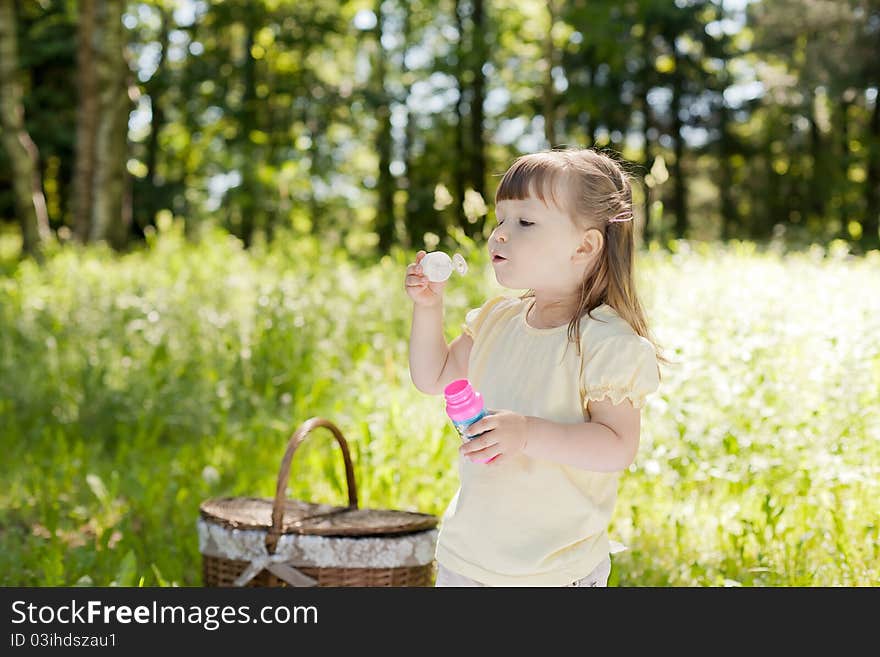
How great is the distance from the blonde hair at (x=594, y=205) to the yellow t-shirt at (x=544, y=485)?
0.14 feet

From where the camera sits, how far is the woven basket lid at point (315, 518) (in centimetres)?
314

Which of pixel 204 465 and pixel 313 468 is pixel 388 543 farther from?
pixel 204 465

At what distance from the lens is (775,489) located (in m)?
4.02

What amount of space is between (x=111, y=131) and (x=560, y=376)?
11215 millimetres

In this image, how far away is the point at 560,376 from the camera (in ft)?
6.88

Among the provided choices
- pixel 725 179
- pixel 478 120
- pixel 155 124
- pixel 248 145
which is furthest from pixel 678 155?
pixel 155 124

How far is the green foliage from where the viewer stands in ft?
12.2

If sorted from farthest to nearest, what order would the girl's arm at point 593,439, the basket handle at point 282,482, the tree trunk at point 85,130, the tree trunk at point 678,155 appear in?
1. the tree trunk at point 678,155
2. the tree trunk at point 85,130
3. the basket handle at point 282,482
4. the girl's arm at point 593,439

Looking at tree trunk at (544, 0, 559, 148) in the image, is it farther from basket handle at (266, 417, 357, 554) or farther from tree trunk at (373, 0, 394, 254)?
basket handle at (266, 417, 357, 554)

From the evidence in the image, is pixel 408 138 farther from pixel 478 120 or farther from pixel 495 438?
pixel 495 438

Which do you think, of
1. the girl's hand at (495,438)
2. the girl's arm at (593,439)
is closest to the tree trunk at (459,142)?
the girl's arm at (593,439)

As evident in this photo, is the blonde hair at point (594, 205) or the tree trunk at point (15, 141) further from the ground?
the tree trunk at point (15, 141)

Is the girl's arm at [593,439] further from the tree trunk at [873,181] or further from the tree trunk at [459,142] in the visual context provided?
the tree trunk at [873,181]

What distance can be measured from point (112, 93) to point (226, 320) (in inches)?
262
